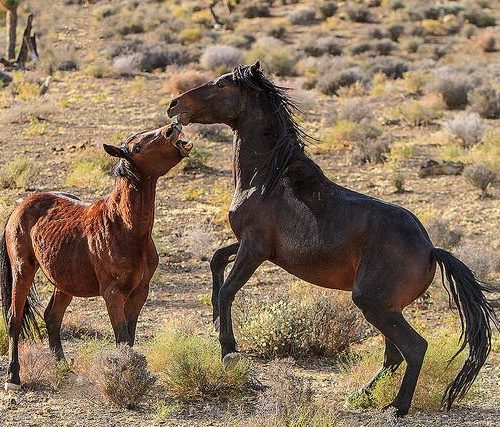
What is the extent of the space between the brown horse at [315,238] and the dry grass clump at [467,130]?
15.0 meters

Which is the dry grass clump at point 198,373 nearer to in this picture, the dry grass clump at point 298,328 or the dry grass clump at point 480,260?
the dry grass clump at point 298,328

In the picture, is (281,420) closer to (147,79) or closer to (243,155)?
(243,155)

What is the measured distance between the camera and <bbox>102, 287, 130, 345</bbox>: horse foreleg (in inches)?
288

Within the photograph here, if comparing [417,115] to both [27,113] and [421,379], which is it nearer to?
[27,113]

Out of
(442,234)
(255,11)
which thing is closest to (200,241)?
(442,234)

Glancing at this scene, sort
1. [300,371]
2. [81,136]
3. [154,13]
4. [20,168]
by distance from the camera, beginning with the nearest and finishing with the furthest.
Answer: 1. [300,371]
2. [20,168]
3. [81,136]
4. [154,13]

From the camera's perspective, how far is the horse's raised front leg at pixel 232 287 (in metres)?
7.04

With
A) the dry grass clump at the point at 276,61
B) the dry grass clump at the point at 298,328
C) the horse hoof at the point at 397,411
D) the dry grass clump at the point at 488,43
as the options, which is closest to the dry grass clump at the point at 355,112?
the dry grass clump at the point at 276,61

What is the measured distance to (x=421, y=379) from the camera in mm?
7684

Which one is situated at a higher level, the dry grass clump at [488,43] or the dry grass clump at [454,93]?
the dry grass clump at [454,93]

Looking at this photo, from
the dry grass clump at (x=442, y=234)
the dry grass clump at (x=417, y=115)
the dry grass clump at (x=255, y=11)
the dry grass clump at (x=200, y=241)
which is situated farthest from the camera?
the dry grass clump at (x=255, y=11)

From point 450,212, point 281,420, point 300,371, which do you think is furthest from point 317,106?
point 281,420

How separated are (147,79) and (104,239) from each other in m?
24.5

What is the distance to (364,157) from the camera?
802 inches
